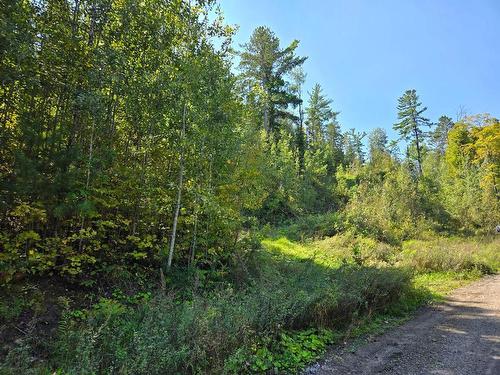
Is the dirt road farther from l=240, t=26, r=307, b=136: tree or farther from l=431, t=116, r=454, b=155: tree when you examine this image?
l=431, t=116, r=454, b=155: tree

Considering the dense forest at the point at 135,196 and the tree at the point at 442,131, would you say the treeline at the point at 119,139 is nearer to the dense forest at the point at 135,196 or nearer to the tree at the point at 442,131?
the dense forest at the point at 135,196

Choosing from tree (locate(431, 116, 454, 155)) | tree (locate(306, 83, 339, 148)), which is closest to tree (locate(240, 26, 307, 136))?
Answer: tree (locate(306, 83, 339, 148))

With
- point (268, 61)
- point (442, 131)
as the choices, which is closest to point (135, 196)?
point (268, 61)

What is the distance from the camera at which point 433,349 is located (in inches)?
218

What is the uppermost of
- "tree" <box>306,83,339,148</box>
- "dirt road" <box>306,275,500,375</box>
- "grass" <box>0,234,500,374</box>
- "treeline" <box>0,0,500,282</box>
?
"tree" <box>306,83,339,148</box>

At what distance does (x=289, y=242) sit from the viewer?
17641 millimetres

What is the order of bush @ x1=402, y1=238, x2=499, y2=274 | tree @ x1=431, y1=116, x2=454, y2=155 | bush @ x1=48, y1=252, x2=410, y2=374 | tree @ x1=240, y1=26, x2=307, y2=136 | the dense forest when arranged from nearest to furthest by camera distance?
bush @ x1=48, y1=252, x2=410, y2=374, the dense forest, bush @ x1=402, y1=238, x2=499, y2=274, tree @ x1=240, y1=26, x2=307, y2=136, tree @ x1=431, y1=116, x2=454, y2=155

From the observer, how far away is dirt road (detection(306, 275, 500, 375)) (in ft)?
15.7

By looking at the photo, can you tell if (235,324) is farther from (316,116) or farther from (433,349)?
(316,116)

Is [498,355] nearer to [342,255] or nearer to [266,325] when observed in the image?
[266,325]

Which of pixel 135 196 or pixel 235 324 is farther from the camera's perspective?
pixel 135 196

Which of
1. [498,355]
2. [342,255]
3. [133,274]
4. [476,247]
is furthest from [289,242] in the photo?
[498,355]

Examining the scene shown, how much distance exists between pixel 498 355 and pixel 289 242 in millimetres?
12510

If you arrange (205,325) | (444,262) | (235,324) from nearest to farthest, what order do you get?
(205,325) < (235,324) < (444,262)
